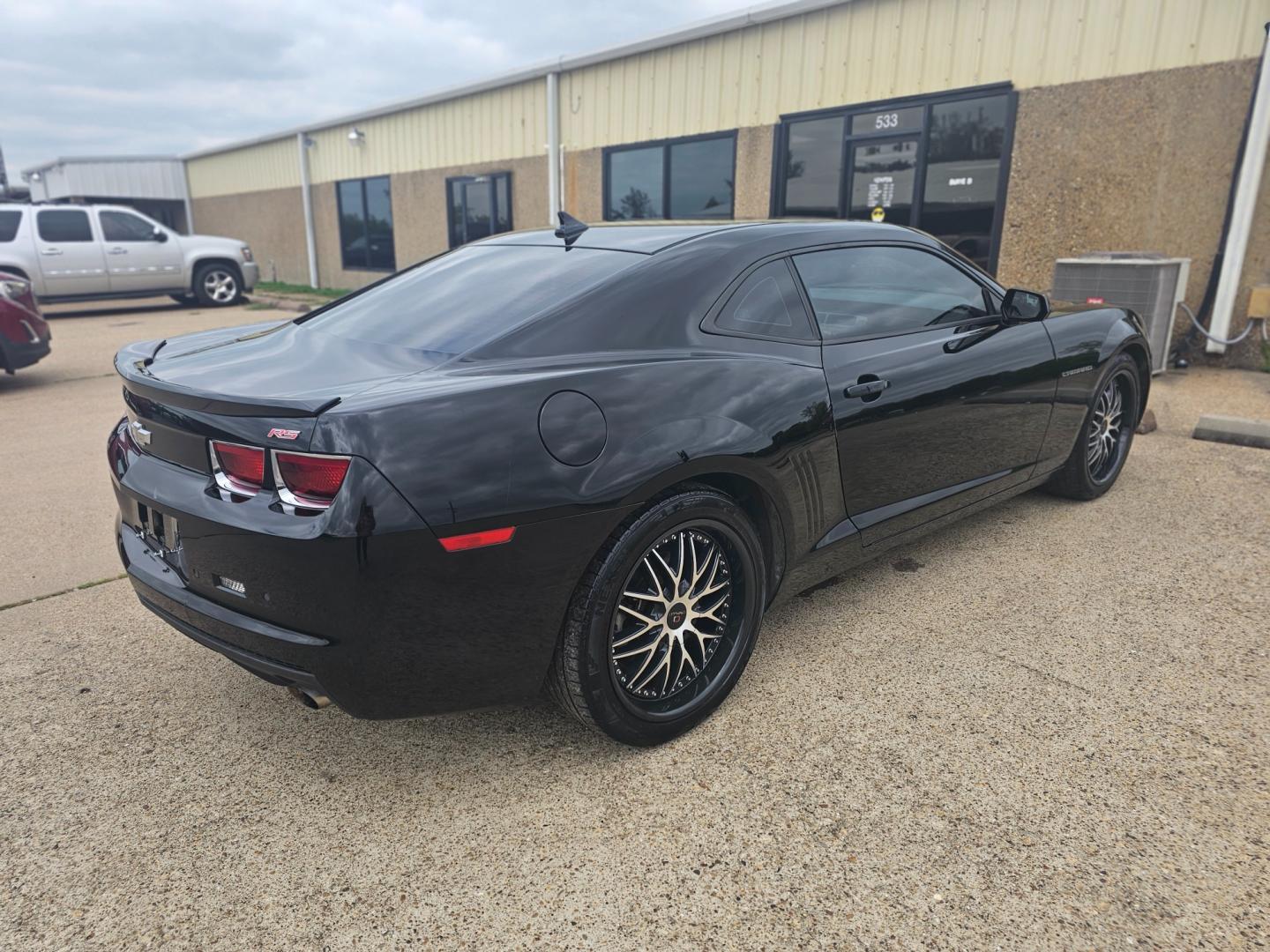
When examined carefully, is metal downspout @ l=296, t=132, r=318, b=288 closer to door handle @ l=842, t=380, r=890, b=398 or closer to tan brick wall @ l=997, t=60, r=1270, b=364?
tan brick wall @ l=997, t=60, r=1270, b=364

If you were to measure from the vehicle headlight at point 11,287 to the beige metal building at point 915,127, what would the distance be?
7.26 meters

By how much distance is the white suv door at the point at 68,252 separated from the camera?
13859 mm

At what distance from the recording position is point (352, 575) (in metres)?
1.98

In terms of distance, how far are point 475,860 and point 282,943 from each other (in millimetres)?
446

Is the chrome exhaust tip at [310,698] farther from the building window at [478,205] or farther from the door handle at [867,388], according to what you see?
the building window at [478,205]

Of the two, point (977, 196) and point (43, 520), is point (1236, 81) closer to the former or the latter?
point (977, 196)

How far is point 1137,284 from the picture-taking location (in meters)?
7.11

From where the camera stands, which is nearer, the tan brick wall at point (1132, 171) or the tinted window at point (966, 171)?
the tan brick wall at point (1132, 171)

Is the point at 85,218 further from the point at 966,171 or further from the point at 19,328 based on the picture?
the point at 966,171

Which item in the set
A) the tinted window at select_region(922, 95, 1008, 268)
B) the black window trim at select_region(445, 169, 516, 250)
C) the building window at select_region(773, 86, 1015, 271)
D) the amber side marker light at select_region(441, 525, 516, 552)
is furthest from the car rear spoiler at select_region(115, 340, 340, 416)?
the black window trim at select_region(445, 169, 516, 250)

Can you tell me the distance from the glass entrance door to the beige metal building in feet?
0.07

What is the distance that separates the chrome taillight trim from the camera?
1980 mm

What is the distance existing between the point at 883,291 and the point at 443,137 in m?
13.7

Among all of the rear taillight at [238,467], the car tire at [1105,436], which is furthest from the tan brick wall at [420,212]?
the rear taillight at [238,467]
